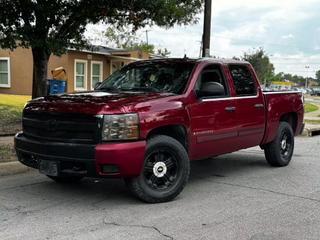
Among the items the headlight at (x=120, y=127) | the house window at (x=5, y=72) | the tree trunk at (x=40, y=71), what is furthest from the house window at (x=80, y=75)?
the headlight at (x=120, y=127)

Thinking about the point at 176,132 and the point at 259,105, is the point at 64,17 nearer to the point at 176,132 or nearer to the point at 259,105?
the point at 259,105

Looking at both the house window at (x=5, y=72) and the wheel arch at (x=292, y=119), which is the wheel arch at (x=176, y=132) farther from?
the house window at (x=5, y=72)

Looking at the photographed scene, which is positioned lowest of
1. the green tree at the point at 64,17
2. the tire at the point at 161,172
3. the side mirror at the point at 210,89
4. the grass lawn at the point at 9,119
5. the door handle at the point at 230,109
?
the grass lawn at the point at 9,119

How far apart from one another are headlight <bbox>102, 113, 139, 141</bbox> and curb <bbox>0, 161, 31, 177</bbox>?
8.96ft

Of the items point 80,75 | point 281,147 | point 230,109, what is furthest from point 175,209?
point 80,75

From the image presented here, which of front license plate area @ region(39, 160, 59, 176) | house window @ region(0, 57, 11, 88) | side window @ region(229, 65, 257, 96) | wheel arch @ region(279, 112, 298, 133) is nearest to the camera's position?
front license plate area @ region(39, 160, 59, 176)

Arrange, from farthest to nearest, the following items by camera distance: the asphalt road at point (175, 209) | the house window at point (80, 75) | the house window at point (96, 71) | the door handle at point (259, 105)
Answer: the house window at point (96, 71)
the house window at point (80, 75)
the door handle at point (259, 105)
the asphalt road at point (175, 209)

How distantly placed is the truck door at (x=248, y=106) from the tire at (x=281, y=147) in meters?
0.70

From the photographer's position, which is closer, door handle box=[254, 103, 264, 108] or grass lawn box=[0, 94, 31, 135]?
door handle box=[254, 103, 264, 108]

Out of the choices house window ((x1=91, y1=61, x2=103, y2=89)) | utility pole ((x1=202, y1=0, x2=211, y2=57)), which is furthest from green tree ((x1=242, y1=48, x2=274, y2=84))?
utility pole ((x1=202, y1=0, x2=211, y2=57))

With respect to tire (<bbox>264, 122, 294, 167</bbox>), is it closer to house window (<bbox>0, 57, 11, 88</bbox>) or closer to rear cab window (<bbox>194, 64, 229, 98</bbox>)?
rear cab window (<bbox>194, 64, 229, 98</bbox>)

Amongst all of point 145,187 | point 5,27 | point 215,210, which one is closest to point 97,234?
point 145,187

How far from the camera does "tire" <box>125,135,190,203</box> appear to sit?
5805mm

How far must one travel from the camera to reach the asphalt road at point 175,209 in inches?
191
